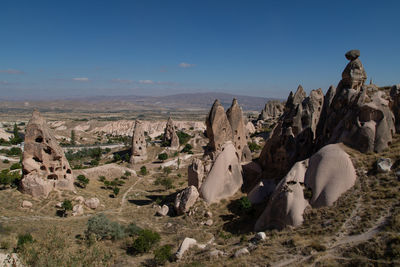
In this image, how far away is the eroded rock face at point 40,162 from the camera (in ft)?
74.0

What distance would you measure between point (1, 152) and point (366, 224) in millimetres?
65178

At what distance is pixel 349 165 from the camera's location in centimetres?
1552

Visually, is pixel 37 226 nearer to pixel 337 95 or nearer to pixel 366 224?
pixel 366 224

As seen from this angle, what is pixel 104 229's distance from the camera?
16.8m

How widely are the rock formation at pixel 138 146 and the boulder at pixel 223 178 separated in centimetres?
2787

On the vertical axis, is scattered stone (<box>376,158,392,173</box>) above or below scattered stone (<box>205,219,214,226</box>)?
above

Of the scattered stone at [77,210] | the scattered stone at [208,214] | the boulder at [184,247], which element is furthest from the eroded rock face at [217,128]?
the scattered stone at [77,210]

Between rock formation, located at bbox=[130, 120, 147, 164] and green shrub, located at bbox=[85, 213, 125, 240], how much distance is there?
1164 inches

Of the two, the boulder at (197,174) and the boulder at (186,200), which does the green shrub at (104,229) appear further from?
the boulder at (197,174)

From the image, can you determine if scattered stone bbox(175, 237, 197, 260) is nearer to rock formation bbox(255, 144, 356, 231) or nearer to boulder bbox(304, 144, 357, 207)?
rock formation bbox(255, 144, 356, 231)

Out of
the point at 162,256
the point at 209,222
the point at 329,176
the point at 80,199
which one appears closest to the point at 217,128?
the point at 209,222

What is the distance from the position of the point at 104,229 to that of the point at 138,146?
1228 inches

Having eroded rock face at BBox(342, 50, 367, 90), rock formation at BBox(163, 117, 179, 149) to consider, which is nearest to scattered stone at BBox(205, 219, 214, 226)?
eroded rock face at BBox(342, 50, 367, 90)

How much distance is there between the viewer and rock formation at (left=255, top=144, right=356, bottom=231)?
1462cm
